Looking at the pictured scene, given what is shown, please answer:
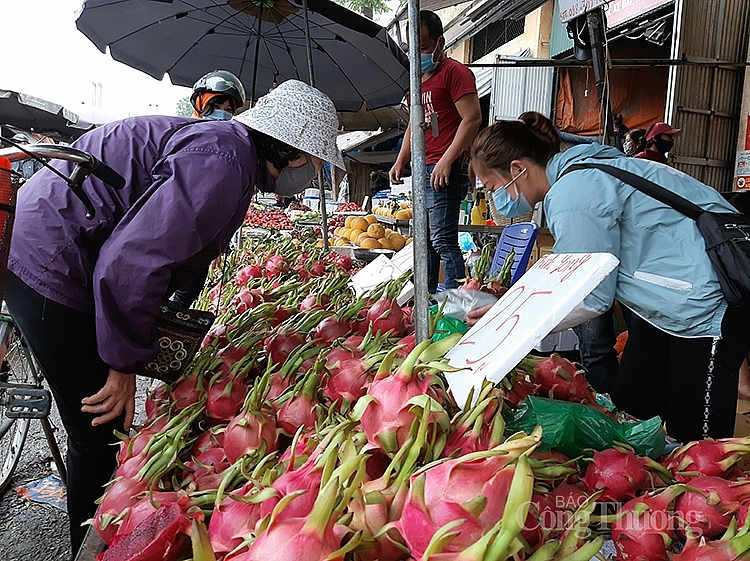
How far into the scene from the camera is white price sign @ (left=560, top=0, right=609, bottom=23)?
360 centimetres

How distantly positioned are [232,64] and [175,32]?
0.69m

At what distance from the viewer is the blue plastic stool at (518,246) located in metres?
2.77

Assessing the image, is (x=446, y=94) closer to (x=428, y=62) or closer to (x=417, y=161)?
(x=428, y=62)

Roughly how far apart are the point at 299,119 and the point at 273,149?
5.1 inches

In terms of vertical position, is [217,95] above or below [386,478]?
above

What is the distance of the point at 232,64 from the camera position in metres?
5.20

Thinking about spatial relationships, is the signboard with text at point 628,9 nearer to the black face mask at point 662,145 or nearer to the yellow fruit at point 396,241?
the black face mask at point 662,145

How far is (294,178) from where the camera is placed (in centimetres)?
193

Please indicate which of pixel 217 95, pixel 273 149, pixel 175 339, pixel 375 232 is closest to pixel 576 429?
pixel 175 339

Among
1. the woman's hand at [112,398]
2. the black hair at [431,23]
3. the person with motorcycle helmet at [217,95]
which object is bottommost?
the woman's hand at [112,398]

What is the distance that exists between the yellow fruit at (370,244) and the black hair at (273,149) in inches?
131

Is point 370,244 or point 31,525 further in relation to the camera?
point 370,244

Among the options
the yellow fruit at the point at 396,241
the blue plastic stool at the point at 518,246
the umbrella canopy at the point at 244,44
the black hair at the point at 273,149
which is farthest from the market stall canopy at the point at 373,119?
the black hair at the point at 273,149

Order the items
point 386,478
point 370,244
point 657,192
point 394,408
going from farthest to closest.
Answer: point 370,244, point 657,192, point 394,408, point 386,478
